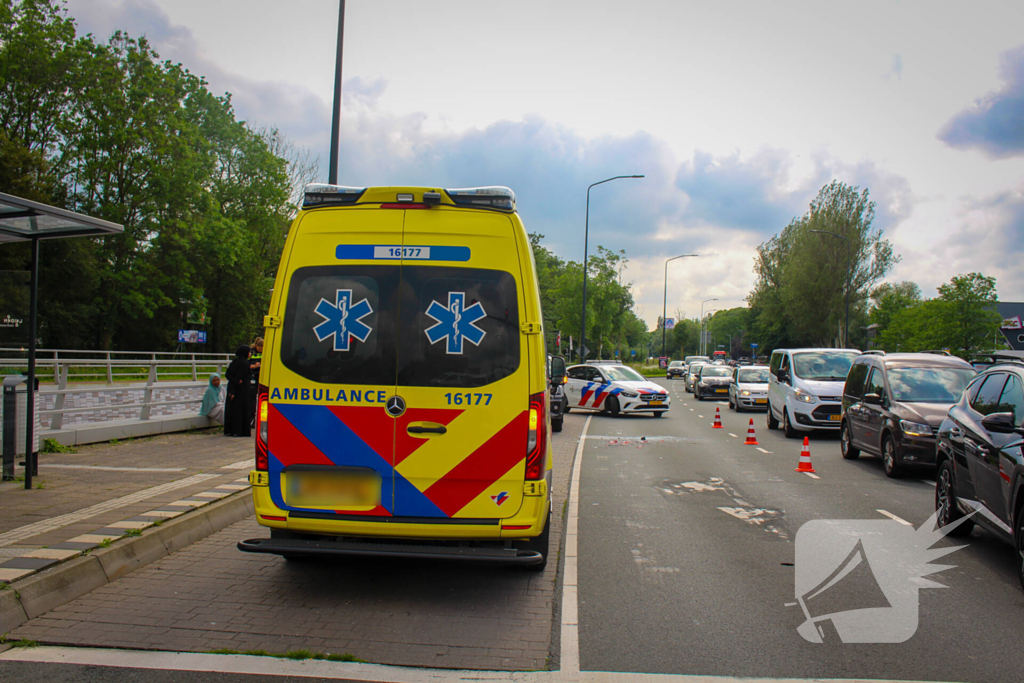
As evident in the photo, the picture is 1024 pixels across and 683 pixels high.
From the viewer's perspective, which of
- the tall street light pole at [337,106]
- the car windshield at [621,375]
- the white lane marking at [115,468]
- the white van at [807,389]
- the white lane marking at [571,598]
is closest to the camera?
the white lane marking at [571,598]

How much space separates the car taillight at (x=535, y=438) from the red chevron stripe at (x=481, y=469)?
0.04 meters

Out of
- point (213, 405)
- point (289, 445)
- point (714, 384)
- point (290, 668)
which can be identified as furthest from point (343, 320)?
point (714, 384)

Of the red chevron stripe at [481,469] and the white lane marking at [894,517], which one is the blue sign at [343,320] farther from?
the white lane marking at [894,517]

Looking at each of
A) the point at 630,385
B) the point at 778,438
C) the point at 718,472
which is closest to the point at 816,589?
the point at 718,472

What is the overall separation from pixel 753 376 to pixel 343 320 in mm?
23952

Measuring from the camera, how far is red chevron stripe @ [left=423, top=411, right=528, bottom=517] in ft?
15.3

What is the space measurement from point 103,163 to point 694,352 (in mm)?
130774

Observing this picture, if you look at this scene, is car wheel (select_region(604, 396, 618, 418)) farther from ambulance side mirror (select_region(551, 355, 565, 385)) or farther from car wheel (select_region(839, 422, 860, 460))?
ambulance side mirror (select_region(551, 355, 565, 385))

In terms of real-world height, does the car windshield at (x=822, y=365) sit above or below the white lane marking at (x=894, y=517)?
above

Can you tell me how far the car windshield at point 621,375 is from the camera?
22.9m

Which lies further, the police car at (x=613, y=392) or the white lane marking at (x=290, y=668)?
the police car at (x=613, y=392)

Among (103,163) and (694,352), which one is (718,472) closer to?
(103,163)

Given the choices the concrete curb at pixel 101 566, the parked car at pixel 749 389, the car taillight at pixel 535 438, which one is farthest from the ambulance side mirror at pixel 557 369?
the parked car at pixel 749 389

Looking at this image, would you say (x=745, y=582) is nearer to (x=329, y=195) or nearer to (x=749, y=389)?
(x=329, y=195)
